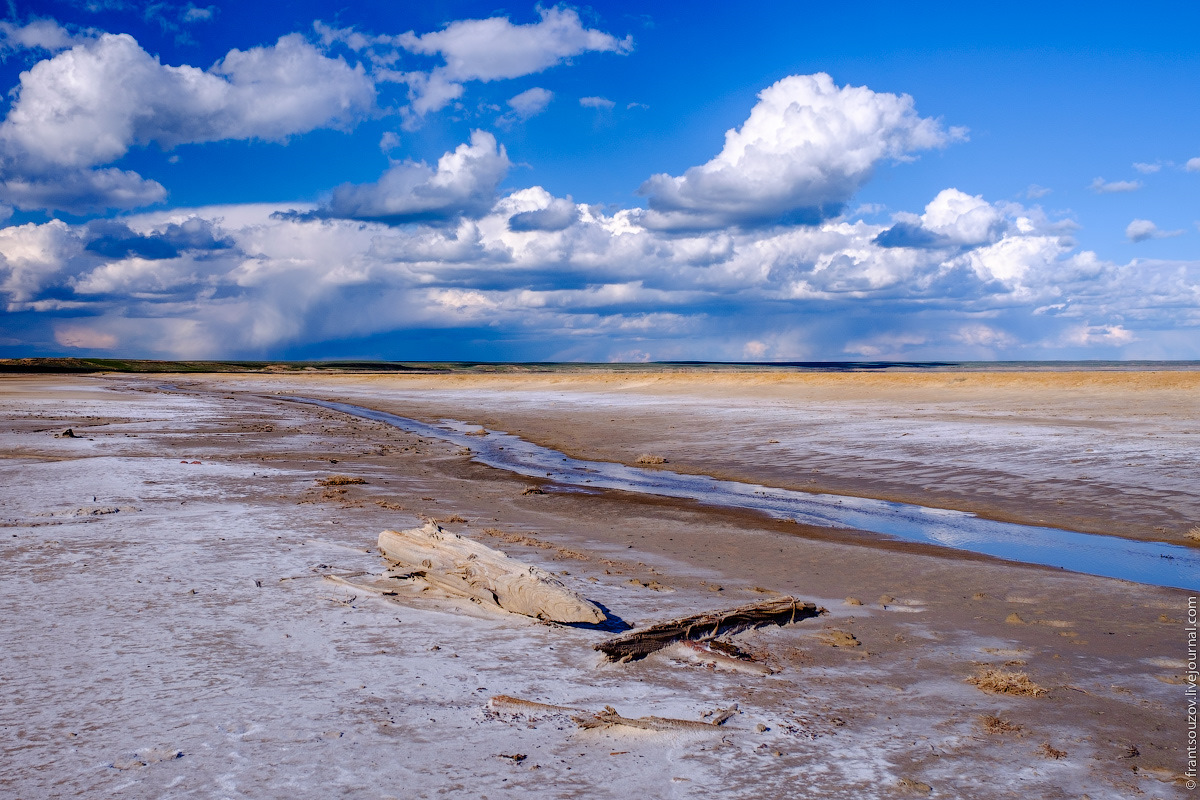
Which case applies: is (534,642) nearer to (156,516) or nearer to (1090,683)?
(1090,683)

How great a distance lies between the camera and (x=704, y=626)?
7.11 meters

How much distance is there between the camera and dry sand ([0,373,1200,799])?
476 cm

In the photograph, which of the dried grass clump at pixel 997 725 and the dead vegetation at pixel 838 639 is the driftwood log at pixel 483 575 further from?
the dried grass clump at pixel 997 725

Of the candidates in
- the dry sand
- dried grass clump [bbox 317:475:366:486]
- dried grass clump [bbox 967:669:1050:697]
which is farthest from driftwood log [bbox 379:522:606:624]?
dried grass clump [bbox 317:475:366:486]

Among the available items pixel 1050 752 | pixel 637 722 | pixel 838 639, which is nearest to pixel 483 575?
pixel 637 722

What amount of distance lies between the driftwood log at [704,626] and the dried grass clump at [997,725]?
2.26 meters

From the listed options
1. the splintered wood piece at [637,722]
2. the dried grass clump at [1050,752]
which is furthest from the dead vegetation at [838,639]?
the splintered wood piece at [637,722]

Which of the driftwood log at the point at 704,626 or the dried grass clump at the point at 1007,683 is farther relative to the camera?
the driftwood log at the point at 704,626

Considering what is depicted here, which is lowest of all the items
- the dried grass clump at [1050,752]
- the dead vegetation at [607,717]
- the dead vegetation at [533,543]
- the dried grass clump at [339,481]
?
the dried grass clump at [1050,752]

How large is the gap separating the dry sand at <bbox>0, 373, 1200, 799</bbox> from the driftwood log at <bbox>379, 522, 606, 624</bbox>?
25 centimetres

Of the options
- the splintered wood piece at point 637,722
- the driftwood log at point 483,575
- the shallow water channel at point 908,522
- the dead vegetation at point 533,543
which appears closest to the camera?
the splintered wood piece at point 637,722

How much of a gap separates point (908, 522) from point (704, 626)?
8.29m

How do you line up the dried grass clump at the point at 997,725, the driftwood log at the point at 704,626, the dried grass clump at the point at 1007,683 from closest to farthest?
the dried grass clump at the point at 997,725 < the dried grass clump at the point at 1007,683 < the driftwood log at the point at 704,626

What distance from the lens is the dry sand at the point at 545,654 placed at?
15.6ft
